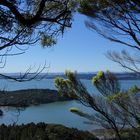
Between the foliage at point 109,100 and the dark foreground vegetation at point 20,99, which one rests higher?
the dark foreground vegetation at point 20,99

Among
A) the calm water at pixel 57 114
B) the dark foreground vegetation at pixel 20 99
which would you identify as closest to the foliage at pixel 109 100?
the calm water at pixel 57 114

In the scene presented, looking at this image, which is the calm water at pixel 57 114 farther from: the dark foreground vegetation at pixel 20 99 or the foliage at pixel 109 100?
the foliage at pixel 109 100

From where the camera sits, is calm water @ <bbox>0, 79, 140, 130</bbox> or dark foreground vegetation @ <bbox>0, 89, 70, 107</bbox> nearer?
dark foreground vegetation @ <bbox>0, 89, 70, 107</bbox>

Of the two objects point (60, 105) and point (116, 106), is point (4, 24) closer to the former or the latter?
point (116, 106)

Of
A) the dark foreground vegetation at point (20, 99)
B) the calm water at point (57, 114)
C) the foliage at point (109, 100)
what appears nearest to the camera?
the dark foreground vegetation at point (20, 99)

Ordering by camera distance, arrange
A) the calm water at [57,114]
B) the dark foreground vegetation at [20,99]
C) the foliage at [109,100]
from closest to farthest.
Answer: the dark foreground vegetation at [20,99]
the foliage at [109,100]
the calm water at [57,114]

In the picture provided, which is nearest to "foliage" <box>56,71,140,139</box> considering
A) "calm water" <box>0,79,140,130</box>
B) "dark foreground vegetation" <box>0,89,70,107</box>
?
"calm water" <box>0,79,140,130</box>

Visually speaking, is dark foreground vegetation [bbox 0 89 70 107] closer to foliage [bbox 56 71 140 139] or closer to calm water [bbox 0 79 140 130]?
calm water [bbox 0 79 140 130]

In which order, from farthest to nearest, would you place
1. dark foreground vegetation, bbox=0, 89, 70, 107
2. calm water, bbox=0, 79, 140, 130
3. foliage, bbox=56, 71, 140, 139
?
calm water, bbox=0, 79, 140, 130 → foliage, bbox=56, 71, 140, 139 → dark foreground vegetation, bbox=0, 89, 70, 107

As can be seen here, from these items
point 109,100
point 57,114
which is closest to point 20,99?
point 109,100

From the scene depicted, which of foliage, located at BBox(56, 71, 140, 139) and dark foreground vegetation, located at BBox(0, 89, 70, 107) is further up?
dark foreground vegetation, located at BBox(0, 89, 70, 107)

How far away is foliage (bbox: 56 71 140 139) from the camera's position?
13.6 meters

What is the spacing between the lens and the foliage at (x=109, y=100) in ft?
44.6

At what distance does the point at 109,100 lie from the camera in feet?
46.7
